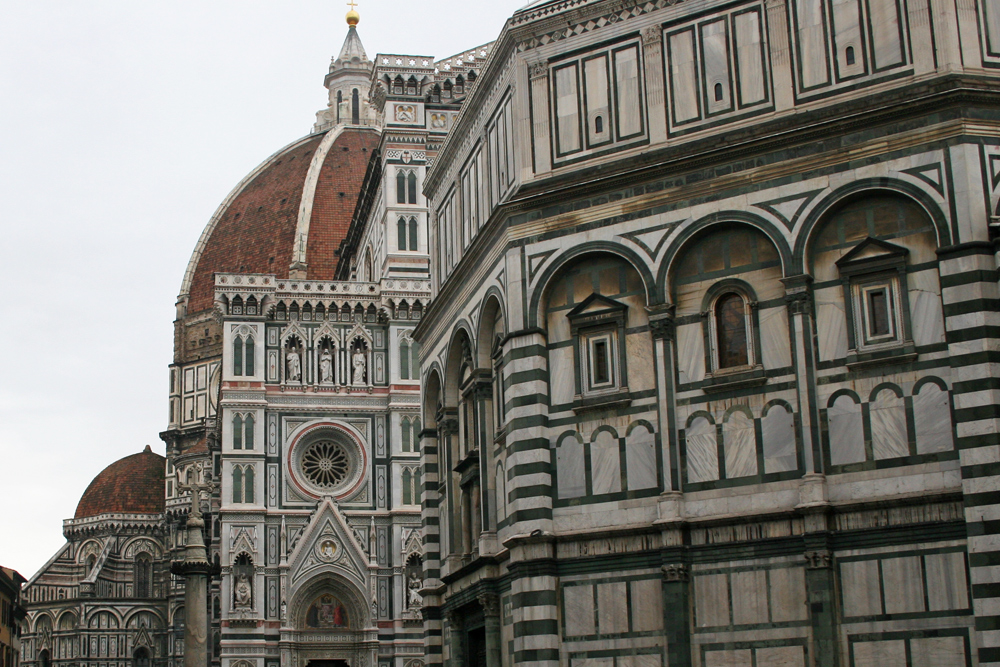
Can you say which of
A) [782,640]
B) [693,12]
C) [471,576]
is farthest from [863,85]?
[471,576]

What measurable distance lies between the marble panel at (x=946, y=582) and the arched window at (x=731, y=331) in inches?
158

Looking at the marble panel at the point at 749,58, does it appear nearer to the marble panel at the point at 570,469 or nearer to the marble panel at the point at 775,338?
the marble panel at the point at 775,338

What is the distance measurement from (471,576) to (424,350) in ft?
21.7

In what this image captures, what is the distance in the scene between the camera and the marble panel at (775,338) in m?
20.6

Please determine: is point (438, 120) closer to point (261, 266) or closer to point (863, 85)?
point (863, 85)

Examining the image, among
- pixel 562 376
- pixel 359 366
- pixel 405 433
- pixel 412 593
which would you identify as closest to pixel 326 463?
pixel 405 433

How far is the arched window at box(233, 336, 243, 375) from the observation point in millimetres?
54844

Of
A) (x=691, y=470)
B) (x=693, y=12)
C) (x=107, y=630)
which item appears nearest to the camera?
→ (x=691, y=470)

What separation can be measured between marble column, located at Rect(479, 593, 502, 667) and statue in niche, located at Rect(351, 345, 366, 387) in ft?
109

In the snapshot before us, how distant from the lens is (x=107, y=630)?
310 ft

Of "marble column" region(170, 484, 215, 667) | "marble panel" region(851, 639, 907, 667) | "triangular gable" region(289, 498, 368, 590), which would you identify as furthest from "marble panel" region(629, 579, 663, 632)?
"triangular gable" region(289, 498, 368, 590)

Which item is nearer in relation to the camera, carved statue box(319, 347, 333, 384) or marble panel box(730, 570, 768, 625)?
marble panel box(730, 570, 768, 625)

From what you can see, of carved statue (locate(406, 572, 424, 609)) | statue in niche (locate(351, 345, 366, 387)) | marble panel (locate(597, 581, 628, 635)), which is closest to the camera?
marble panel (locate(597, 581, 628, 635))

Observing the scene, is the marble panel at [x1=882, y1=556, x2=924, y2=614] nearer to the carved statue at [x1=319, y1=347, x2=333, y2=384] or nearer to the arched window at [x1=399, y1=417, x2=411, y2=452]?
the arched window at [x1=399, y1=417, x2=411, y2=452]
